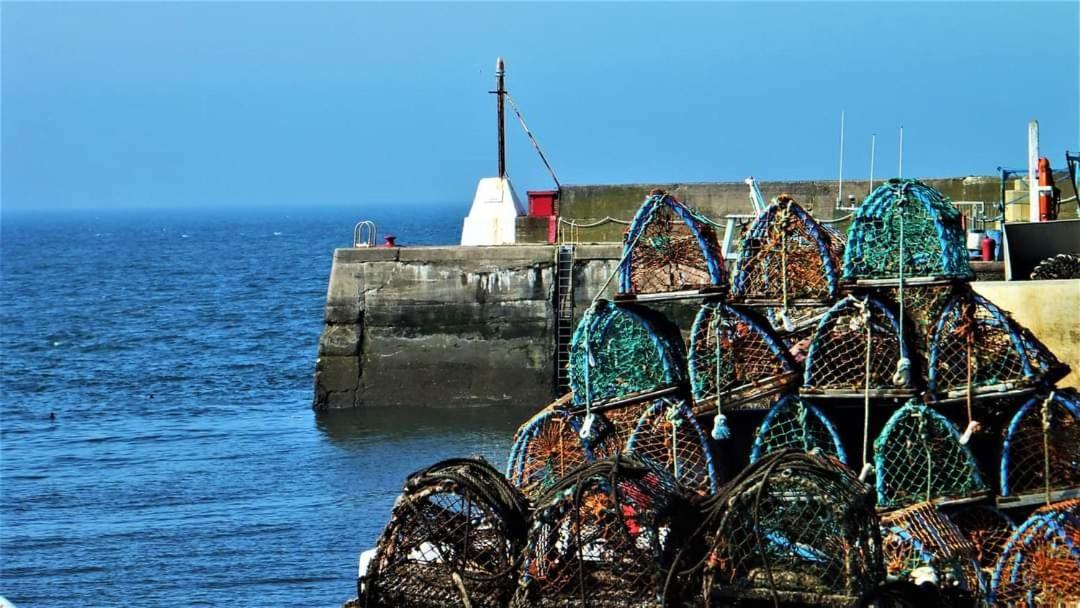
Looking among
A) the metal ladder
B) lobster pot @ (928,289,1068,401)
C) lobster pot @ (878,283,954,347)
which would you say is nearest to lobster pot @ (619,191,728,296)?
lobster pot @ (878,283,954,347)

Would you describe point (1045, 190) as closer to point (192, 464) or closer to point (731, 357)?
point (731, 357)

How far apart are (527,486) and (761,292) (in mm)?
1819

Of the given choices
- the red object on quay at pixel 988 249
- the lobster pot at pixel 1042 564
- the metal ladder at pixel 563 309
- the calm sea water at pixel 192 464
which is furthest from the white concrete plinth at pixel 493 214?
the lobster pot at pixel 1042 564

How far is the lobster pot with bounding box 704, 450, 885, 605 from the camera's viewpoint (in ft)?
22.8

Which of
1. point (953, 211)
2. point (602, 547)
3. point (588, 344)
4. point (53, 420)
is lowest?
point (53, 420)

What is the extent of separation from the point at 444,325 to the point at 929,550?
12210 millimetres

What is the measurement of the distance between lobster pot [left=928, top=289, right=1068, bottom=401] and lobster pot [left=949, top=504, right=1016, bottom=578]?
2.00 feet

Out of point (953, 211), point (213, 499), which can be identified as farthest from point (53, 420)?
point (953, 211)

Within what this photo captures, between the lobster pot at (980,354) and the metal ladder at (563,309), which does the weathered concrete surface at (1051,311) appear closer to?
the lobster pot at (980,354)

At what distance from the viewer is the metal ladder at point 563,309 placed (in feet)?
62.2

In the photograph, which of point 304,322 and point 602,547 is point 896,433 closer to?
point 602,547

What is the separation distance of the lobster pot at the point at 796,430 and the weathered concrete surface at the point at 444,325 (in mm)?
10253

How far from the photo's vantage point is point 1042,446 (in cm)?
839

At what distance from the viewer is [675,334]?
9.49 metres
